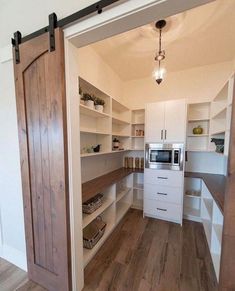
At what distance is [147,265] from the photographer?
1713 mm

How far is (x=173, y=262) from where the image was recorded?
1760 mm

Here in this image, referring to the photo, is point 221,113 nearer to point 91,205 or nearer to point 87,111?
point 87,111

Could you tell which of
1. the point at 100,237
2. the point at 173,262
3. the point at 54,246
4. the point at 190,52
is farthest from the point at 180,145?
the point at 54,246

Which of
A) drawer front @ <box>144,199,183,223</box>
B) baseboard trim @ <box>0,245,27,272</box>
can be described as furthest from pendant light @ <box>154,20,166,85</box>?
baseboard trim @ <box>0,245,27,272</box>

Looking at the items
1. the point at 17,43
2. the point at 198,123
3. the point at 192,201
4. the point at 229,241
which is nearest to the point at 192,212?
the point at 192,201

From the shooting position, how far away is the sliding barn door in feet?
3.83

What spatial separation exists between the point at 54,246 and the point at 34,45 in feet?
5.77

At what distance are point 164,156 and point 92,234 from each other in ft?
5.60

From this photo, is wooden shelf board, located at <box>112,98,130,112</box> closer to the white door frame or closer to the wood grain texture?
the white door frame

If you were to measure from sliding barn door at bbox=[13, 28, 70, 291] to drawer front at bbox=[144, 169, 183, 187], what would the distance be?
1.85 m

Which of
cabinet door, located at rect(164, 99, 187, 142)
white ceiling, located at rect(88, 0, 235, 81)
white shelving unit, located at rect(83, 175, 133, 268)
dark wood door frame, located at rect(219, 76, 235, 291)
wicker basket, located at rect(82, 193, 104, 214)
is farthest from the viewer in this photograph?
cabinet door, located at rect(164, 99, 187, 142)

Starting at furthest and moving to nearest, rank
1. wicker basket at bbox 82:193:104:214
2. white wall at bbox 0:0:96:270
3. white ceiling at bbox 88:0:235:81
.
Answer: wicker basket at bbox 82:193:104:214 → white ceiling at bbox 88:0:235:81 → white wall at bbox 0:0:96:270

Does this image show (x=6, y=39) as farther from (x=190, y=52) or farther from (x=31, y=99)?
(x=190, y=52)

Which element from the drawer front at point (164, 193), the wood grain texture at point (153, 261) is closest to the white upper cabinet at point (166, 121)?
the drawer front at point (164, 193)
